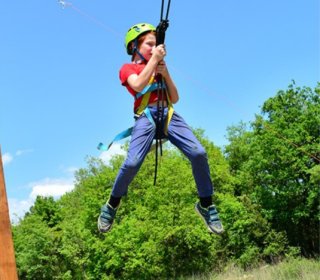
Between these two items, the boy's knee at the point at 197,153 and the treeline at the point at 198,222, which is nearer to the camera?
the boy's knee at the point at 197,153

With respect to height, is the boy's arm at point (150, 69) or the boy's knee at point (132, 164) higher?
the boy's arm at point (150, 69)

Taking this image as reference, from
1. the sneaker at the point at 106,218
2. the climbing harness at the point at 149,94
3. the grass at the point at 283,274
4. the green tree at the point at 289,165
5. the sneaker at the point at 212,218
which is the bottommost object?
the grass at the point at 283,274

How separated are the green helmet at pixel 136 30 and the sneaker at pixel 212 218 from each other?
1.50 m

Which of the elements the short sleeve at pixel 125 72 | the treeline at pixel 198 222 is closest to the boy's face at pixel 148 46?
the short sleeve at pixel 125 72

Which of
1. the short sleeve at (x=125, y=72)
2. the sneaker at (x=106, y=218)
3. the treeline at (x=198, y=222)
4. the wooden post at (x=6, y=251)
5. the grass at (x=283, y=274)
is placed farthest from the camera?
the treeline at (x=198, y=222)

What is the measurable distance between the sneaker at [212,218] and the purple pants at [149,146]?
26cm

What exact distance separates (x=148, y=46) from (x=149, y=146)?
819 millimetres

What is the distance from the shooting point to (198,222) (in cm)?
2672

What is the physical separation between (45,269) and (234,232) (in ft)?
39.1

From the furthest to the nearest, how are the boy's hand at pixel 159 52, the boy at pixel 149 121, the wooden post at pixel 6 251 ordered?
the boy at pixel 149 121
the boy's hand at pixel 159 52
the wooden post at pixel 6 251

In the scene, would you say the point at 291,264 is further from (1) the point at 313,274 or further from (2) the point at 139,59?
(2) the point at 139,59

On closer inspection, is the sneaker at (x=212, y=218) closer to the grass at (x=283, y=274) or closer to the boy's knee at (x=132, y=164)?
the boy's knee at (x=132, y=164)

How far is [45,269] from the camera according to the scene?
97.7ft

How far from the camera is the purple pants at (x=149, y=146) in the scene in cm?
369
